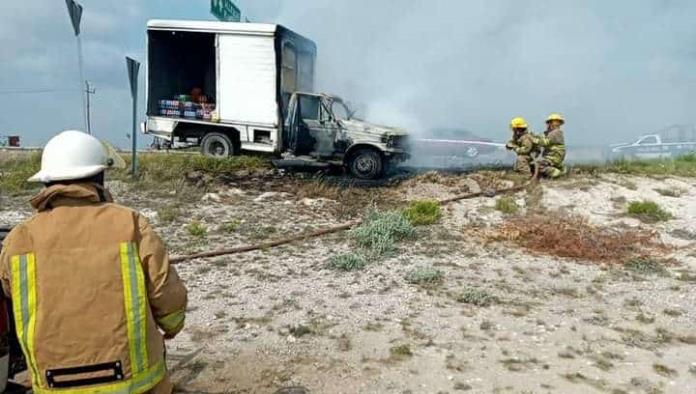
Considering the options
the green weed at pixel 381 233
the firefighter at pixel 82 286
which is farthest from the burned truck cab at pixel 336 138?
the firefighter at pixel 82 286

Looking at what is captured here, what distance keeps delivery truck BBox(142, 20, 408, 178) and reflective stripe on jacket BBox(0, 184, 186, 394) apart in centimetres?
1058

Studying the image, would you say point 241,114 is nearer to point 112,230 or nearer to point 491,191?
point 491,191

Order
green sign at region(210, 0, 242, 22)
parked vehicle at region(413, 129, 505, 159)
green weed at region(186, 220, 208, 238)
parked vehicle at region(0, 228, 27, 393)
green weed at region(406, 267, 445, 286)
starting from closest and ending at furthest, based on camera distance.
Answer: parked vehicle at region(0, 228, 27, 393), green weed at region(406, 267, 445, 286), green weed at region(186, 220, 208, 238), green sign at region(210, 0, 242, 22), parked vehicle at region(413, 129, 505, 159)

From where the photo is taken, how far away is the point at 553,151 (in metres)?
11.7

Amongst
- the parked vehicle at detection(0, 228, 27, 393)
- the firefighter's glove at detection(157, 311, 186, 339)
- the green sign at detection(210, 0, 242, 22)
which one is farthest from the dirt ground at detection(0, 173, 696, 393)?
the green sign at detection(210, 0, 242, 22)

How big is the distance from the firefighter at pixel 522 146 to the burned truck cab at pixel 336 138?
96.9 inches

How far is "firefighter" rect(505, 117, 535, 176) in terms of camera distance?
38.2 ft

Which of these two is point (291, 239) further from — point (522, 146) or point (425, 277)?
point (522, 146)

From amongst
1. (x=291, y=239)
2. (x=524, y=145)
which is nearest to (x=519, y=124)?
(x=524, y=145)

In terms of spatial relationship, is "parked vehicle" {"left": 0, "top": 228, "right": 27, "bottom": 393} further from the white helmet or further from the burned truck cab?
the burned truck cab

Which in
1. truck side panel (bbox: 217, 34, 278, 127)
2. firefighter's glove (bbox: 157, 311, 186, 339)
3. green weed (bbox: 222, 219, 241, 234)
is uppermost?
truck side panel (bbox: 217, 34, 278, 127)

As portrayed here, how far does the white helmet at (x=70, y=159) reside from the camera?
6.48ft

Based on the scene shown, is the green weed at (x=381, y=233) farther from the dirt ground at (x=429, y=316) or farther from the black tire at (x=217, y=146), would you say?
the black tire at (x=217, y=146)

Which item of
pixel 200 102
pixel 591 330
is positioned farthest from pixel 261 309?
pixel 200 102
